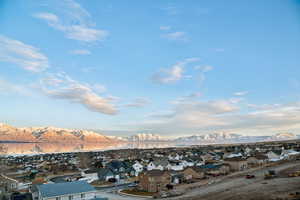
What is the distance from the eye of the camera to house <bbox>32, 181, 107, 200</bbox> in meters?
34.3

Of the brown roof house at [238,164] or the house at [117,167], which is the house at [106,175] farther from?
the brown roof house at [238,164]

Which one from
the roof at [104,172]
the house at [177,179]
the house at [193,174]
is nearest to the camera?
the house at [177,179]

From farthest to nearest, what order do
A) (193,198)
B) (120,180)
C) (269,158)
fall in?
1. (269,158)
2. (120,180)
3. (193,198)

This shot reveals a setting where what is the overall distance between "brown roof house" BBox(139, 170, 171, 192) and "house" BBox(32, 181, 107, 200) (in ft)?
48.7

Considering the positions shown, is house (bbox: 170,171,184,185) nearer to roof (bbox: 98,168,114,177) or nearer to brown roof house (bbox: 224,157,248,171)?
roof (bbox: 98,168,114,177)

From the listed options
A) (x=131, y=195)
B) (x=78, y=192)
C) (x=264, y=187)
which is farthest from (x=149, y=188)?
(x=264, y=187)

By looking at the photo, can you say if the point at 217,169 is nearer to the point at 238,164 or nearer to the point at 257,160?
the point at 238,164

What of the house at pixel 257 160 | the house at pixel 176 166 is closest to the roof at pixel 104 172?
the house at pixel 176 166

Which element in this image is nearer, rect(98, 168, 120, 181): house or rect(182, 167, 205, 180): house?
rect(182, 167, 205, 180): house

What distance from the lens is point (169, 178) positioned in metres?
53.8

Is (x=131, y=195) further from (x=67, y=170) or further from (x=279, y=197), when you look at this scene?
(x=67, y=170)

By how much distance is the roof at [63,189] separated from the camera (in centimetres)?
3459

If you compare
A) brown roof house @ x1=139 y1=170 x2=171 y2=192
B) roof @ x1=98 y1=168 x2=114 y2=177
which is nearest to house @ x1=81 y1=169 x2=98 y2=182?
roof @ x1=98 y1=168 x2=114 y2=177

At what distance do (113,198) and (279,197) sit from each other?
2492cm
